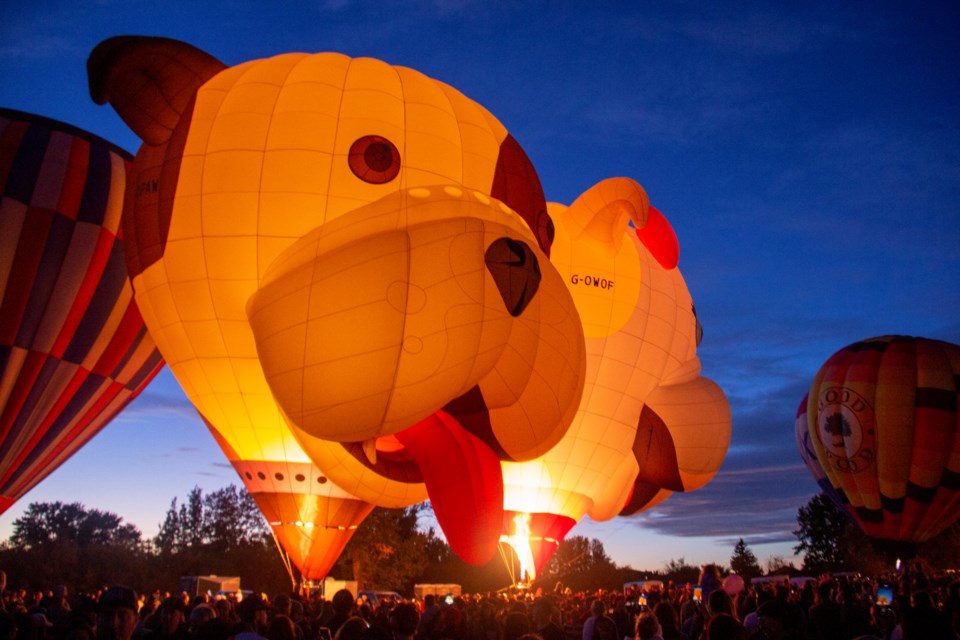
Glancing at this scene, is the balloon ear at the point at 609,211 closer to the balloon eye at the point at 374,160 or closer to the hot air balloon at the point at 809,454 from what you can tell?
the balloon eye at the point at 374,160

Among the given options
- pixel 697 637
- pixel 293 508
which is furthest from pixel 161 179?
pixel 697 637

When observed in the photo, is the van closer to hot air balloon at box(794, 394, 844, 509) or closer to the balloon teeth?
the balloon teeth

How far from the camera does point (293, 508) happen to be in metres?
7.81

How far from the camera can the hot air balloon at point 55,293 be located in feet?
33.2

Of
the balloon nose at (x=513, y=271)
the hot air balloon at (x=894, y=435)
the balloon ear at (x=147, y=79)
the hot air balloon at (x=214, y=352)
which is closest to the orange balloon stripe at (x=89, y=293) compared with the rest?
the hot air balloon at (x=214, y=352)

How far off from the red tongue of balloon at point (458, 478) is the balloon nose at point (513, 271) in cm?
165

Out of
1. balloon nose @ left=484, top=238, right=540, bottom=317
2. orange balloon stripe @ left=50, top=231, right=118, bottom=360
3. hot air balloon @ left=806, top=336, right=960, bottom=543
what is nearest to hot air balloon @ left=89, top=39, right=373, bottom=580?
balloon nose @ left=484, top=238, right=540, bottom=317

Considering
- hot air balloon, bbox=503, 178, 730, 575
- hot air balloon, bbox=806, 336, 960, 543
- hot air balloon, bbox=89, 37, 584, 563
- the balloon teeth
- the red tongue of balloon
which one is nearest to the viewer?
hot air balloon, bbox=89, 37, 584, 563

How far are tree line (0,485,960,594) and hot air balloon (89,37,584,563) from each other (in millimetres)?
2618

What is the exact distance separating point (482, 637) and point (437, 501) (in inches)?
83.3

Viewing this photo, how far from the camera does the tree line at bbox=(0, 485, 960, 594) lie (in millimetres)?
21141

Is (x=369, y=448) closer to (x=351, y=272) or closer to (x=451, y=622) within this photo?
(x=351, y=272)

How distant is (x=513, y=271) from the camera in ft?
17.5

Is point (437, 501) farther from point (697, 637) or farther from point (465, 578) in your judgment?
point (465, 578)
